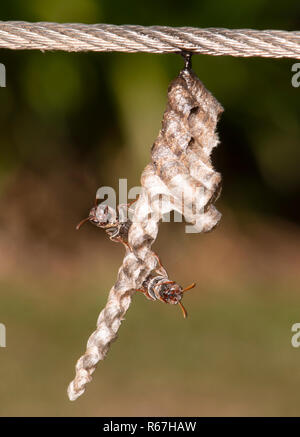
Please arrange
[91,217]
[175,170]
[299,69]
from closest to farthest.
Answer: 1. [175,170]
2. [91,217]
3. [299,69]

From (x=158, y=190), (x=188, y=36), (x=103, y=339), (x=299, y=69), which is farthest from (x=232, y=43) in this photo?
(x=299, y=69)

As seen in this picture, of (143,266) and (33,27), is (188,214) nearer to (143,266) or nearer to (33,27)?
(143,266)

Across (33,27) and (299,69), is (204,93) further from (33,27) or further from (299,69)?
(299,69)

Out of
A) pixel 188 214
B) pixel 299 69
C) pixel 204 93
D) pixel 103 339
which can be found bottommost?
pixel 103 339

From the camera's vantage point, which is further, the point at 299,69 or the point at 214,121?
the point at 299,69

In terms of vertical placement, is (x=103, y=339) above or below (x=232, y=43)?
below

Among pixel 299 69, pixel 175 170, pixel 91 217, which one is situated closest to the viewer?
pixel 175 170

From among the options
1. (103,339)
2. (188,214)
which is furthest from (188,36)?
(103,339)
